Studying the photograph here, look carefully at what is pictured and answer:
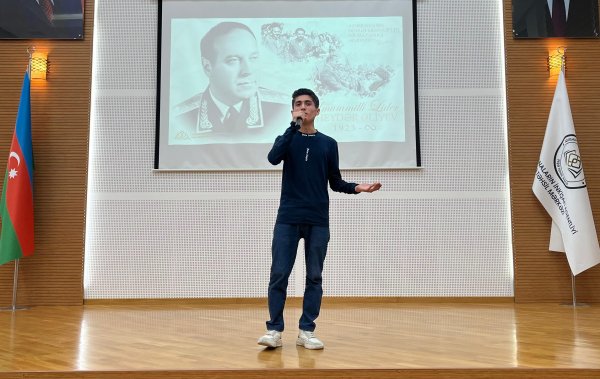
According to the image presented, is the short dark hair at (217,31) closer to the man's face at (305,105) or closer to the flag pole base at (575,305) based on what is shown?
the man's face at (305,105)

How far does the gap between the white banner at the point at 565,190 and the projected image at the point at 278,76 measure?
4.36 ft

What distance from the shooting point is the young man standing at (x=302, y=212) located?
9.11 feet

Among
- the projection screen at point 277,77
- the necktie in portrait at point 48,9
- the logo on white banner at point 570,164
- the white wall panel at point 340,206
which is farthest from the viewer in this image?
Result: the necktie in portrait at point 48,9

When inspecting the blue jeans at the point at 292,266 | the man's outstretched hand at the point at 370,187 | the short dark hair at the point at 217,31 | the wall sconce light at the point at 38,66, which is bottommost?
the blue jeans at the point at 292,266

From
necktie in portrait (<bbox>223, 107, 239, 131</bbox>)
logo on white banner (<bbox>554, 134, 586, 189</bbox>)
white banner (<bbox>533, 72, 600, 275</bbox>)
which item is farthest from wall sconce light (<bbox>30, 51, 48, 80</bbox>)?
logo on white banner (<bbox>554, 134, 586, 189</bbox>)

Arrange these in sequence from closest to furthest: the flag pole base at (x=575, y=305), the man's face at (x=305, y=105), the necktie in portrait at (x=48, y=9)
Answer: the man's face at (x=305, y=105)
the flag pole base at (x=575, y=305)
the necktie in portrait at (x=48, y=9)

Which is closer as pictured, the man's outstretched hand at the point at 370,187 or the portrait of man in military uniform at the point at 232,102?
the man's outstretched hand at the point at 370,187

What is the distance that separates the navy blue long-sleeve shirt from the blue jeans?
0.05m

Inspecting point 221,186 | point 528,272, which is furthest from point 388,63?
point 528,272

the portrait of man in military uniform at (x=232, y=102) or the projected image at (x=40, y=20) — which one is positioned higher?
the projected image at (x=40, y=20)

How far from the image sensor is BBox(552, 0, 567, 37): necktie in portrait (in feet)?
18.0

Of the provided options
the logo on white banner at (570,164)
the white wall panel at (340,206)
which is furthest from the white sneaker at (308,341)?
the logo on white banner at (570,164)

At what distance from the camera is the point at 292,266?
2807 millimetres

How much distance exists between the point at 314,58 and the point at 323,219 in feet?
9.80
